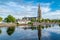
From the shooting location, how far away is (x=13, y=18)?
221 ft

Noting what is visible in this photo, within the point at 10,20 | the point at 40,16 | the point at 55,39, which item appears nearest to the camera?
the point at 55,39

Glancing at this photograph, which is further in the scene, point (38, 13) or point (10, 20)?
point (38, 13)

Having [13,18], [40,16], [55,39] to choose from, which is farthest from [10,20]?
[55,39]

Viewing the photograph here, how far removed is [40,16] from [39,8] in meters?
4.64

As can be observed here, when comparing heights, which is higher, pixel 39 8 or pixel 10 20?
pixel 39 8

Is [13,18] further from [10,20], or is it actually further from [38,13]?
[38,13]

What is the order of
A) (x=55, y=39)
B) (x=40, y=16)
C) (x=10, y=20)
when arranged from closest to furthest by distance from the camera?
(x=55, y=39), (x=10, y=20), (x=40, y=16)

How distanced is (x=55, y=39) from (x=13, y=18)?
163 feet

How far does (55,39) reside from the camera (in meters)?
18.7

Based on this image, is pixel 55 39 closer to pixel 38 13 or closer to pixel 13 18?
pixel 13 18

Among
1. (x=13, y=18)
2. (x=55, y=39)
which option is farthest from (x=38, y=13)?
(x=55, y=39)

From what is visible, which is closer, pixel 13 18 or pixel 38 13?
pixel 13 18

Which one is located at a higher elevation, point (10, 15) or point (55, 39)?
point (10, 15)

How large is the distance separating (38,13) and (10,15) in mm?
22556
